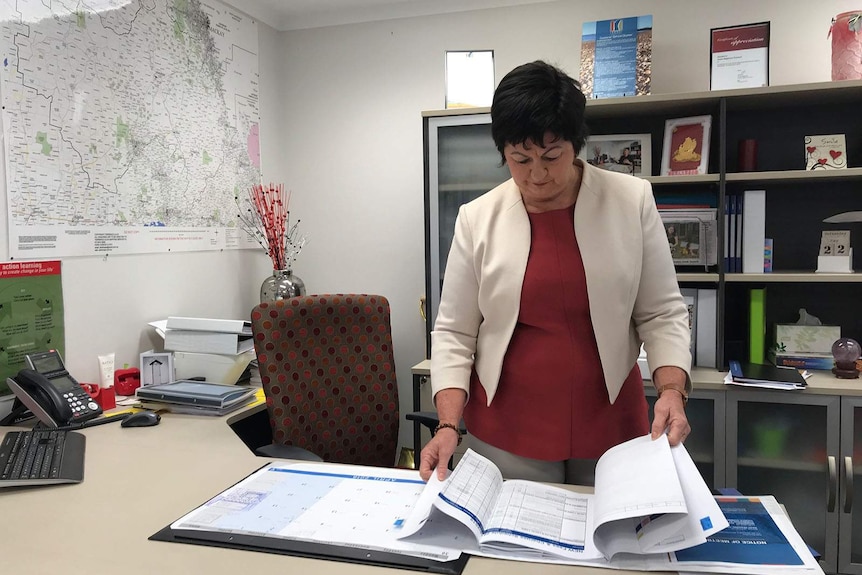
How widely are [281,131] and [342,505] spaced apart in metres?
2.61

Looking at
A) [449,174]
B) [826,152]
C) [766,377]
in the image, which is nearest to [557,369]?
[766,377]

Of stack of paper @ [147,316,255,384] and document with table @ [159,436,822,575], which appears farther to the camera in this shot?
stack of paper @ [147,316,255,384]

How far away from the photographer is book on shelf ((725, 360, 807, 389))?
88.6 inches

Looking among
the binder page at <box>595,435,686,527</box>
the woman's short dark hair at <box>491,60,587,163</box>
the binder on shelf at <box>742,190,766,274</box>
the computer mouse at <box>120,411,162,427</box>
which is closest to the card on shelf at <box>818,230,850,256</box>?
the binder on shelf at <box>742,190,766,274</box>

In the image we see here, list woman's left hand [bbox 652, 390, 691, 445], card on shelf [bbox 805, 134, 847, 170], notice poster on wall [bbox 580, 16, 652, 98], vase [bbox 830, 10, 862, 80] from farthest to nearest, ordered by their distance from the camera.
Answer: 1. notice poster on wall [bbox 580, 16, 652, 98]
2. card on shelf [bbox 805, 134, 847, 170]
3. vase [bbox 830, 10, 862, 80]
4. woman's left hand [bbox 652, 390, 691, 445]

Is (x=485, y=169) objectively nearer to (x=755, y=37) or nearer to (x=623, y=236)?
(x=755, y=37)

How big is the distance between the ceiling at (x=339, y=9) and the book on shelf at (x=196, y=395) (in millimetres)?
1830

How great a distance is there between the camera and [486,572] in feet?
3.16

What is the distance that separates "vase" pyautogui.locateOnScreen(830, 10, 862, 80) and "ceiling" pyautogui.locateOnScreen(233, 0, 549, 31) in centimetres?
122

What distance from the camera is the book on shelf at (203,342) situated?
2.30 metres

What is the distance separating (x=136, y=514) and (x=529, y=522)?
2.40ft

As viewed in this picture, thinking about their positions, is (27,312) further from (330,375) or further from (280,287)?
(280,287)

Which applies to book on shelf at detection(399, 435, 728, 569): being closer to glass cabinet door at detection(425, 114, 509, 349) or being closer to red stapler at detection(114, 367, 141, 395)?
red stapler at detection(114, 367, 141, 395)

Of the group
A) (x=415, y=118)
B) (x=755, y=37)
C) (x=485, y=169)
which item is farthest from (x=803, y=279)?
(x=415, y=118)
